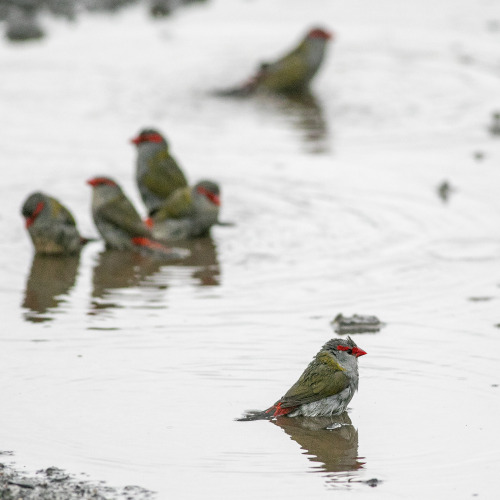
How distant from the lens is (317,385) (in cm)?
644

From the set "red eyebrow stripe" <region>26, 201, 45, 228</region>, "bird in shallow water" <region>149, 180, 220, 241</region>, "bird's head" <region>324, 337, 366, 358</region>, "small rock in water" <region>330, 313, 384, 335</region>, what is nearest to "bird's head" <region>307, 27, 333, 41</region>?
"bird in shallow water" <region>149, 180, 220, 241</region>

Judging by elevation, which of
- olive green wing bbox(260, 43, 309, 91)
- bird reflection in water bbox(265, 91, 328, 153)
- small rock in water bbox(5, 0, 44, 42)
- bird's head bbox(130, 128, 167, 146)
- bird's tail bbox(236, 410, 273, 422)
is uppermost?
small rock in water bbox(5, 0, 44, 42)

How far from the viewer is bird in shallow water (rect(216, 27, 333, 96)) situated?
1675cm

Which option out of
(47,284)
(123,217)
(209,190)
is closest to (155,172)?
(209,190)

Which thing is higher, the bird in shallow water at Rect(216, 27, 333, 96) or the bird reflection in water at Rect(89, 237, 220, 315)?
the bird in shallow water at Rect(216, 27, 333, 96)

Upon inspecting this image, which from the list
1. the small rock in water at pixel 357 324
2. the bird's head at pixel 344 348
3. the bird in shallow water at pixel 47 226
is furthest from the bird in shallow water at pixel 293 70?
the bird's head at pixel 344 348

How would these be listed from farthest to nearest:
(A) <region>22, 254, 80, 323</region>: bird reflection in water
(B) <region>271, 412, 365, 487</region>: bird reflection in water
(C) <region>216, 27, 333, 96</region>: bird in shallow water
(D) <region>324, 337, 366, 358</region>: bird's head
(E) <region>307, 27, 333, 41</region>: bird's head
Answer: (E) <region>307, 27, 333, 41</region>: bird's head, (C) <region>216, 27, 333, 96</region>: bird in shallow water, (A) <region>22, 254, 80, 323</region>: bird reflection in water, (D) <region>324, 337, 366, 358</region>: bird's head, (B) <region>271, 412, 365, 487</region>: bird reflection in water

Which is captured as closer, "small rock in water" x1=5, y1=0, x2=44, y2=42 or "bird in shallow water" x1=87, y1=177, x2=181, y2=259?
"bird in shallow water" x1=87, y1=177, x2=181, y2=259

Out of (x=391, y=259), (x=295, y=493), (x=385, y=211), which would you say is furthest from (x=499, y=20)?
(x=295, y=493)

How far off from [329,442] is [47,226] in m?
4.31

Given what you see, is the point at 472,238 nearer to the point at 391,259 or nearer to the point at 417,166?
the point at 391,259

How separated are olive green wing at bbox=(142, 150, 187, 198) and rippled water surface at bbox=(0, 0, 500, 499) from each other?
2.01 ft

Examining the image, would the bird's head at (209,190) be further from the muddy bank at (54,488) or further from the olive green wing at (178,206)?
the muddy bank at (54,488)

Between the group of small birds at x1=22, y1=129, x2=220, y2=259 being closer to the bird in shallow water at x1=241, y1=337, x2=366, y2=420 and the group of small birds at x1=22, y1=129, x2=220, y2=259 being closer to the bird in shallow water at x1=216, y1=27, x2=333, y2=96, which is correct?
the bird in shallow water at x1=241, y1=337, x2=366, y2=420
